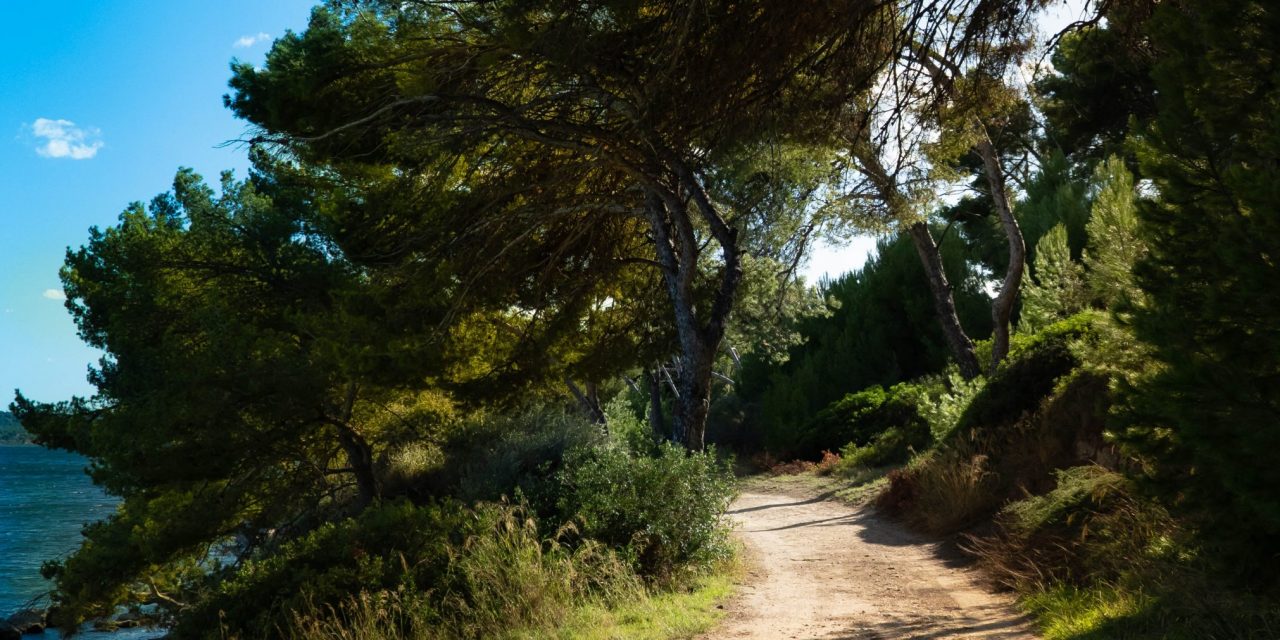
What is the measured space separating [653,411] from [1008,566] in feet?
60.0

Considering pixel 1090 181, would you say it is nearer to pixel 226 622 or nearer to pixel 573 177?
pixel 573 177

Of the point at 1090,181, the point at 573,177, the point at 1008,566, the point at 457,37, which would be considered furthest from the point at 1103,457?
the point at 1090,181

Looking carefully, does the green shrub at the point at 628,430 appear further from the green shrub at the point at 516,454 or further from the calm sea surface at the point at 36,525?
the calm sea surface at the point at 36,525

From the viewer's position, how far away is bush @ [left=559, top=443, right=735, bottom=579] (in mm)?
9711

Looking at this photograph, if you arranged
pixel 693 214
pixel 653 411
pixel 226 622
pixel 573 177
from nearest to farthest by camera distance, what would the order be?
pixel 226 622 < pixel 573 177 < pixel 693 214 < pixel 653 411

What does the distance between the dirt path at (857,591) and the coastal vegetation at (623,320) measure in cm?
40

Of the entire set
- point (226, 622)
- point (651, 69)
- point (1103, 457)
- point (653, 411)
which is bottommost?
point (226, 622)

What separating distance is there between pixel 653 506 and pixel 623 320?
593 cm

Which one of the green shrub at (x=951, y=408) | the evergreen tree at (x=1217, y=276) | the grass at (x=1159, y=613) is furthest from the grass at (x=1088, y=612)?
the green shrub at (x=951, y=408)

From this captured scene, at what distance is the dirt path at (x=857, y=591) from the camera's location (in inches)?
279

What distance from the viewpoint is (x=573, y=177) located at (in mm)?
13109

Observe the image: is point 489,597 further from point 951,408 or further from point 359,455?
point 951,408

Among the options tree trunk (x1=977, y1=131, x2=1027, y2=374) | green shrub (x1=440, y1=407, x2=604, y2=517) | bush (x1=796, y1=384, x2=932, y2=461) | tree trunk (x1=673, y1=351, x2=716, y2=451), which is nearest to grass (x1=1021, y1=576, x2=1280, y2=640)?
green shrub (x1=440, y1=407, x2=604, y2=517)

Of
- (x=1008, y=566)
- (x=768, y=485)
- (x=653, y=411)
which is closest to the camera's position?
(x=1008, y=566)
